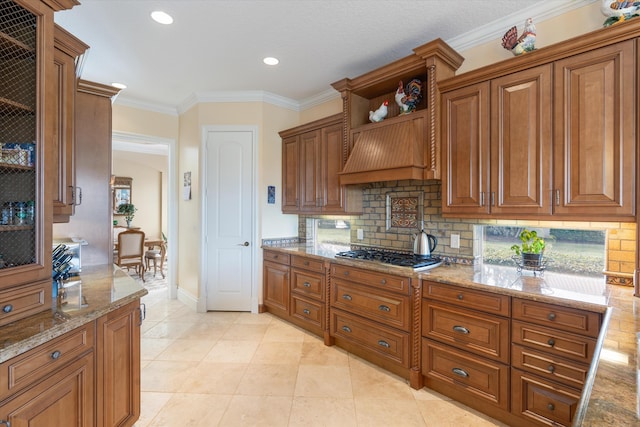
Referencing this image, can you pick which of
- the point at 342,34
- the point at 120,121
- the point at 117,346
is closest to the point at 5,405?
the point at 117,346

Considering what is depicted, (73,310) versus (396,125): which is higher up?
(396,125)

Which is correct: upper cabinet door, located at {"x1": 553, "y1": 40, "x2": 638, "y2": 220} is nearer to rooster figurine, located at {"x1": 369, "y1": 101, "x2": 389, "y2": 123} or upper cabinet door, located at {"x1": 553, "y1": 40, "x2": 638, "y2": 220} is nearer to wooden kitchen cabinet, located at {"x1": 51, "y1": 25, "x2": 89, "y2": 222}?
rooster figurine, located at {"x1": 369, "y1": 101, "x2": 389, "y2": 123}

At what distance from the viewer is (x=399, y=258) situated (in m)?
2.81

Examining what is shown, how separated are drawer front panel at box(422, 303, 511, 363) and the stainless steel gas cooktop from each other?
0.33 metres

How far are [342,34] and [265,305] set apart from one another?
322cm

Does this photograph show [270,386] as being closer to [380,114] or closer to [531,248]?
[531,248]

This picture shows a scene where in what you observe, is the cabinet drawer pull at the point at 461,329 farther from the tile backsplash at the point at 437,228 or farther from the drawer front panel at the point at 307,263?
the drawer front panel at the point at 307,263

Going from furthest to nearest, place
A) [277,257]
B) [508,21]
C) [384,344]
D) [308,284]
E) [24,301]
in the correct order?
[277,257], [308,284], [384,344], [508,21], [24,301]

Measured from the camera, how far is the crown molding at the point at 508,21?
2205 mm

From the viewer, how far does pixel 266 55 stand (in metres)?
3.07

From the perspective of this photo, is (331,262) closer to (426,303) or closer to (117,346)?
(426,303)

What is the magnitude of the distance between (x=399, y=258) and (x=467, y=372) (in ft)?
3.29

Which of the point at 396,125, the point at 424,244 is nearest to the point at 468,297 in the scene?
the point at 424,244

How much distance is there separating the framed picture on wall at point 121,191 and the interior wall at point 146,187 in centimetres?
10
